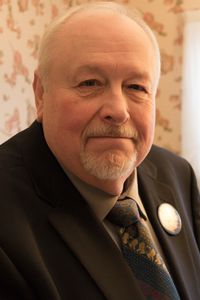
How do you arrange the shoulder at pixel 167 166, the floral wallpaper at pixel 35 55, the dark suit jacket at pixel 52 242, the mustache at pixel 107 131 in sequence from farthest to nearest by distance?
the floral wallpaper at pixel 35 55 < the shoulder at pixel 167 166 < the mustache at pixel 107 131 < the dark suit jacket at pixel 52 242

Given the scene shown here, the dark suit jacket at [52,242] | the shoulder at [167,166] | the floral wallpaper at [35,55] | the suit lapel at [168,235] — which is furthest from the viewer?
the floral wallpaper at [35,55]

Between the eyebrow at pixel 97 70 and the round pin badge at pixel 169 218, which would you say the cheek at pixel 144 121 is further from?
the round pin badge at pixel 169 218

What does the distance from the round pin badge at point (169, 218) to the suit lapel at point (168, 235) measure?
11mm

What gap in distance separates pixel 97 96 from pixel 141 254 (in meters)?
0.34

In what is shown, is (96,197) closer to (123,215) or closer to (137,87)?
(123,215)

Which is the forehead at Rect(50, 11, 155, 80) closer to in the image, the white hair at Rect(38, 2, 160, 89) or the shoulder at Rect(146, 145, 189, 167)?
the white hair at Rect(38, 2, 160, 89)

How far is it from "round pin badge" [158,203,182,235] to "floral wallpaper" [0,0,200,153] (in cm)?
91

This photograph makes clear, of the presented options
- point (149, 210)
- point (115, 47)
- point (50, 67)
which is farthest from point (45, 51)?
point (149, 210)

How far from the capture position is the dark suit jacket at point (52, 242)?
80 centimetres

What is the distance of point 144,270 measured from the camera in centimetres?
92

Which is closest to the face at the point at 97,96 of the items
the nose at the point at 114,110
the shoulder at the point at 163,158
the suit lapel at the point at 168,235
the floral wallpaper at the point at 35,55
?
the nose at the point at 114,110

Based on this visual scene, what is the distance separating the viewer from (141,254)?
93 centimetres

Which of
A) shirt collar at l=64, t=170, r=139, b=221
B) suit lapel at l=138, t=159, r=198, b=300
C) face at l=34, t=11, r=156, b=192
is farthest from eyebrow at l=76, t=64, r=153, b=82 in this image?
suit lapel at l=138, t=159, r=198, b=300

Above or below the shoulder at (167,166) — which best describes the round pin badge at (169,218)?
below
